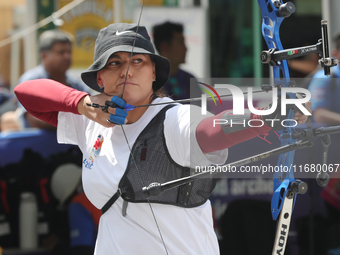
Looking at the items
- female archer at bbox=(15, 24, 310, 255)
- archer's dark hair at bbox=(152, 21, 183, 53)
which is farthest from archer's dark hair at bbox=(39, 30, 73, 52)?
female archer at bbox=(15, 24, 310, 255)

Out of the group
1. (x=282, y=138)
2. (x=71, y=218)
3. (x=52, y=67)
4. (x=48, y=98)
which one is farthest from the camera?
(x=52, y=67)

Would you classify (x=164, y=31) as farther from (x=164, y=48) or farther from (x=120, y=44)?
(x=120, y=44)

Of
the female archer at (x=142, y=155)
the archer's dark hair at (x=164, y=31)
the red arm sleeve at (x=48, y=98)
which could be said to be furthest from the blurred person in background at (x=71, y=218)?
the female archer at (x=142, y=155)

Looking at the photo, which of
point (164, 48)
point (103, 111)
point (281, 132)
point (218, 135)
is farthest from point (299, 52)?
point (164, 48)

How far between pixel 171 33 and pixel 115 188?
2.13 meters

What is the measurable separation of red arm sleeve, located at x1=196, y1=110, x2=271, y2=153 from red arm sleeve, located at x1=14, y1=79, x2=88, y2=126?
55 centimetres

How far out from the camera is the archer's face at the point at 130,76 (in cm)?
160

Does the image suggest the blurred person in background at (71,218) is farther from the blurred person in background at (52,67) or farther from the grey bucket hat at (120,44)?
the grey bucket hat at (120,44)

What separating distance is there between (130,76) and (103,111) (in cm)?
16

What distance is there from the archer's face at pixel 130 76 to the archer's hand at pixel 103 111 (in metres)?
0.05

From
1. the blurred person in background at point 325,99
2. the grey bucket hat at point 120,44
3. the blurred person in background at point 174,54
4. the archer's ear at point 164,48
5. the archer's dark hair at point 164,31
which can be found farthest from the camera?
the archer's dark hair at point 164,31

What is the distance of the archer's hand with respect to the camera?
1.52 meters

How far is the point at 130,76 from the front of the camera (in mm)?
1595

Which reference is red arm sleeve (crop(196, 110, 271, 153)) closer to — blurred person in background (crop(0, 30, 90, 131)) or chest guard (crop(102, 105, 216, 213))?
chest guard (crop(102, 105, 216, 213))
